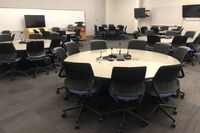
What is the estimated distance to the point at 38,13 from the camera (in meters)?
10.3

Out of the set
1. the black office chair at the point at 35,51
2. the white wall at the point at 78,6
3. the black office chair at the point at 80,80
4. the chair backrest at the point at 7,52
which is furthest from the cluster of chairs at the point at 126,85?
the white wall at the point at 78,6

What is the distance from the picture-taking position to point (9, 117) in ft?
9.52

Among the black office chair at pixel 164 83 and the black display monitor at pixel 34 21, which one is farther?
the black display monitor at pixel 34 21

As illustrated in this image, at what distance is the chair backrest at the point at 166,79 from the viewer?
2.43 metres

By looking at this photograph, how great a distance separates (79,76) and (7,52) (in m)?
2.85

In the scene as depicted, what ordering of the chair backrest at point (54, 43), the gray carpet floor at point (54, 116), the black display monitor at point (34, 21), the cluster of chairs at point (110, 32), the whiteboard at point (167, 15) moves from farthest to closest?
the cluster of chairs at point (110, 32)
the whiteboard at point (167, 15)
the black display monitor at point (34, 21)
the chair backrest at point (54, 43)
the gray carpet floor at point (54, 116)

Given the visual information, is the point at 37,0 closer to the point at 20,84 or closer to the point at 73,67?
the point at 20,84

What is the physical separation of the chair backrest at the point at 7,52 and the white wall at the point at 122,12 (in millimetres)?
10102

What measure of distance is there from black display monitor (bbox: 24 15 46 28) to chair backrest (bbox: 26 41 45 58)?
220 inches

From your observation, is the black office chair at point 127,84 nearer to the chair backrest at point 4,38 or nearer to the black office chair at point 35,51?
the black office chair at point 35,51

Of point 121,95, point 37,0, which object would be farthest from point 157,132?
point 37,0

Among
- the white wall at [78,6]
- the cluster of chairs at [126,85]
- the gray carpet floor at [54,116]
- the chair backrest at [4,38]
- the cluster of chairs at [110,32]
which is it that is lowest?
the gray carpet floor at [54,116]

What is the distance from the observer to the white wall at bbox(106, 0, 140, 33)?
521 inches

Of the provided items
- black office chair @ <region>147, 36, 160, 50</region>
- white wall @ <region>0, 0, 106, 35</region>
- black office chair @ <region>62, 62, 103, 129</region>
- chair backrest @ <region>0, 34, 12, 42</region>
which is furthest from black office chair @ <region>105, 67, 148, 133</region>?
white wall @ <region>0, 0, 106, 35</region>
